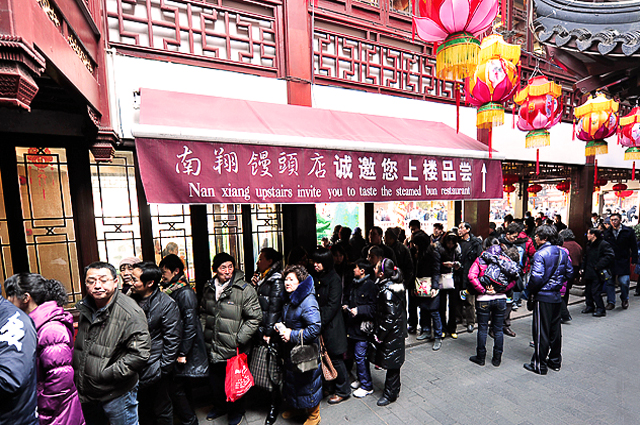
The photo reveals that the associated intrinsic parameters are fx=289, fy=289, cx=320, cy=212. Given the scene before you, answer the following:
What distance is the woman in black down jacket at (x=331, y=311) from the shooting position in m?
3.62

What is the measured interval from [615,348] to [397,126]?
5290 millimetres

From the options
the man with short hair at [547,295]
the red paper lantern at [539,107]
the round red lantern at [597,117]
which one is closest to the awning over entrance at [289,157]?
the man with short hair at [547,295]

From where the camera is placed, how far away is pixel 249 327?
10.7ft

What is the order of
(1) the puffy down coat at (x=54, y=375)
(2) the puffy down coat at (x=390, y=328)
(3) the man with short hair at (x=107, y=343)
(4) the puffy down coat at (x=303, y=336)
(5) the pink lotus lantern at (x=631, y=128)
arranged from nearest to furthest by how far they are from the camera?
(1) the puffy down coat at (x=54, y=375)
(3) the man with short hair at (x=107, y=343)
(4) the puffy down coat at (x=303, y=336)
(2) the puffy down coat at (x=390, y=328)
(5) the pink lotus lantern at (x=631, y=128)

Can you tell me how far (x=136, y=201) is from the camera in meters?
4.08

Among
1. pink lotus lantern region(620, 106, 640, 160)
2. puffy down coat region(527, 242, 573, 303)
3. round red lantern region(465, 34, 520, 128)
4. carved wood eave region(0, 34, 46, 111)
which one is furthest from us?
pink lotus lantern region(620, 106, 640, 160)

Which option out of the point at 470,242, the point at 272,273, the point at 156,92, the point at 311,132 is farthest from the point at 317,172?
the point at 470,242

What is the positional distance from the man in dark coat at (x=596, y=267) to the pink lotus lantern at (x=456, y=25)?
5782mm

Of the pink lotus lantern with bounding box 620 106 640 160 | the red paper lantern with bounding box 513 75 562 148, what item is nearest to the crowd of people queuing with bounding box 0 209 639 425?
the red paper lantern with bounding box 513 75 562 148

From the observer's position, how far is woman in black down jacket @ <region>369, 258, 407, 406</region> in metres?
3.50

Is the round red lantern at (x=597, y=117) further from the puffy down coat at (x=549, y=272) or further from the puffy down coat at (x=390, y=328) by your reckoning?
the puffy down coat at (x=390, y=328)

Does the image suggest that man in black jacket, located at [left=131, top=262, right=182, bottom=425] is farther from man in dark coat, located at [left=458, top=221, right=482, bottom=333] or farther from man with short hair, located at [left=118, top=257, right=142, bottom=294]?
man in dark coat, located at [left=458, top=221, right=482, bottom=333]

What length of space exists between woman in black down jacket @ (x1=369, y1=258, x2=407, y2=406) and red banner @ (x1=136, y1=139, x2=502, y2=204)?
1.04 meters

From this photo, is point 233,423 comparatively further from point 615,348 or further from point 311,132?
point 615,348
